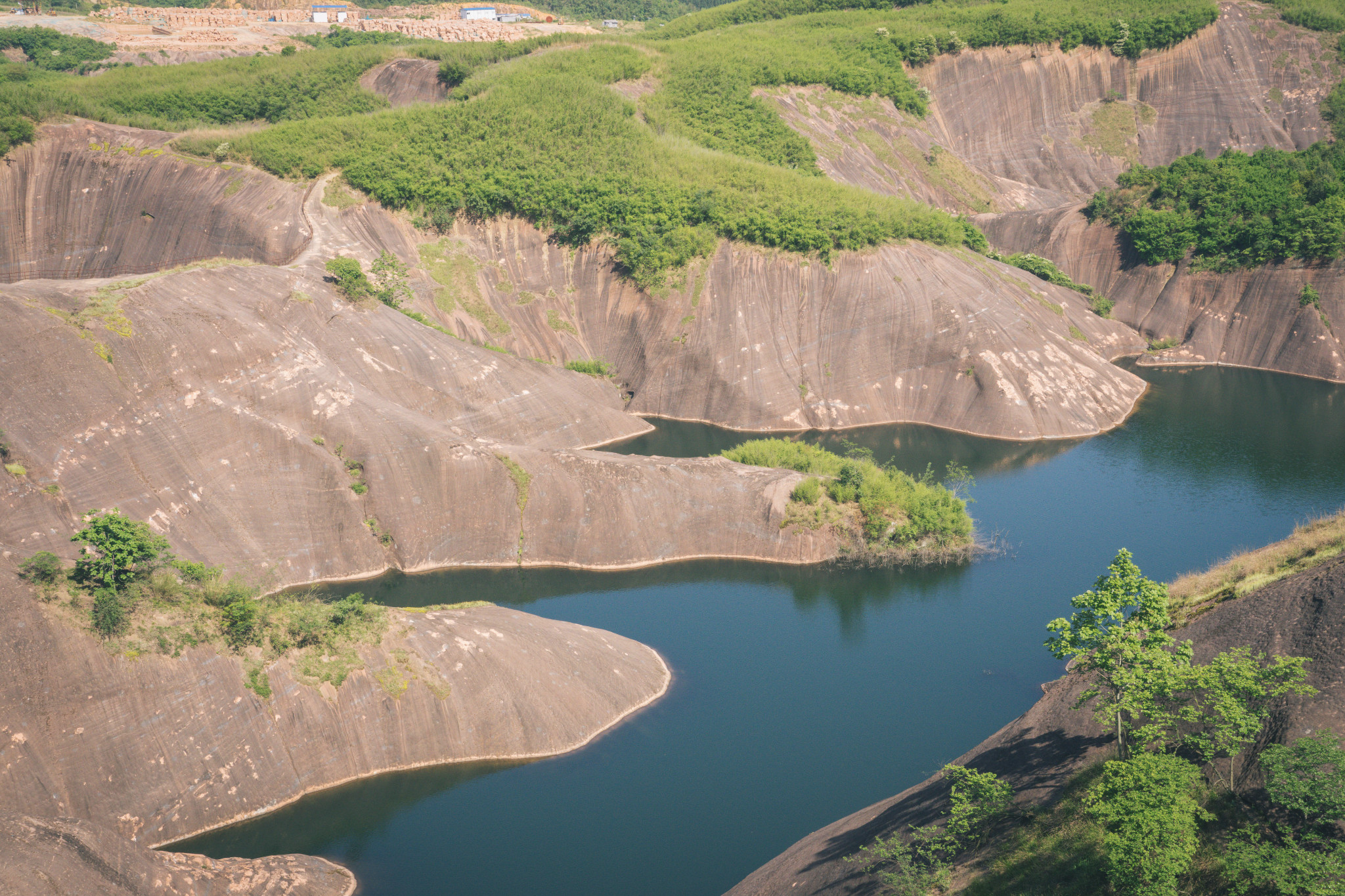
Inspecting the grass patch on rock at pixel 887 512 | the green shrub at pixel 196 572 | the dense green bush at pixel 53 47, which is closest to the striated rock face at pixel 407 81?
the dense green bush at pixel 53 47

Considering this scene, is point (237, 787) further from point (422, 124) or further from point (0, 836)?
point (422, 124)

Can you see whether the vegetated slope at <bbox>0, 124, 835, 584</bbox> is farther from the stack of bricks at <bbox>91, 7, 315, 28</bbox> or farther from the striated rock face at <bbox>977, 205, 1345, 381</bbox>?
the stack of bricks at <bbox>91, 7, 315, 28</bbox>

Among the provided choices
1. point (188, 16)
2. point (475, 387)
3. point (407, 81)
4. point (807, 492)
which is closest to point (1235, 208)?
point (807, 492)

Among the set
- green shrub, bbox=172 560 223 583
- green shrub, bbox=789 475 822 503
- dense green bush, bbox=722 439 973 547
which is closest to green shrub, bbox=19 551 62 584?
green shrub, bbox=172 560 223 583

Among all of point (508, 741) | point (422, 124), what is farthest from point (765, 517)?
point (422, 124)

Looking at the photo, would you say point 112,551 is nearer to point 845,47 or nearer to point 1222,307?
point 1222,307

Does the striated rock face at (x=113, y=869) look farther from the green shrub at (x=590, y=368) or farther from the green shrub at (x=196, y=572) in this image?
the green shrub at (x=590, y=368)

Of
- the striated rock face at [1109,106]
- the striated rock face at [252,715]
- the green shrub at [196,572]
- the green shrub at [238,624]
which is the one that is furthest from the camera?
the striated rock face at [1109,106]
